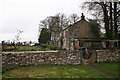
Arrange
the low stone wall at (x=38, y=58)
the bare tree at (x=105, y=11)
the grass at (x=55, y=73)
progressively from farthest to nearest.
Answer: the bare tree at (x=105, y=11)
the low stone wall at (x=38, y=58)
the grass at (x=55, y=73)

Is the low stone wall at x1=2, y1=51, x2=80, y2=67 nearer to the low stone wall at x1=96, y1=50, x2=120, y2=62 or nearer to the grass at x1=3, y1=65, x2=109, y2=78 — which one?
the grass at x1=3, y1=65, x2=109, y2=78

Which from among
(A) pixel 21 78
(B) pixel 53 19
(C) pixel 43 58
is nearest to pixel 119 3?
(C) pixel 43 58

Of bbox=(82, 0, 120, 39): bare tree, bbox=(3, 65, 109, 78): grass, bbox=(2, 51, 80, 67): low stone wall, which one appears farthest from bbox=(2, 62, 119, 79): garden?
bbox=(82, 0, 120, 39): bare tree

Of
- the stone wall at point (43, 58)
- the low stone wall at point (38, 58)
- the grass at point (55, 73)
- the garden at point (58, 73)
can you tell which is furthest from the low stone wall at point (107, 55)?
the grass at point (55, 73)

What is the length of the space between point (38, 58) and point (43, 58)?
0.47 m

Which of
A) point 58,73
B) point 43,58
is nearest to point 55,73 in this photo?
point 58,73

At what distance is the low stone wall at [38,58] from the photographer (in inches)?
617

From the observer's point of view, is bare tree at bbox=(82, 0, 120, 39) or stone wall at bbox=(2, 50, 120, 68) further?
bare tree at bbox=(82, 0, 120, 39)

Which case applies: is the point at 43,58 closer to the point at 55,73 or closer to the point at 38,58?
the point at 38,58

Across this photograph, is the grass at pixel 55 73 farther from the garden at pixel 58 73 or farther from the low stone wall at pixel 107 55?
the low stone wall at pixel 107 55

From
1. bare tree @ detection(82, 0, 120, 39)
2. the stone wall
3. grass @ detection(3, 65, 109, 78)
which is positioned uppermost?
bare tree @ detection(82, 0, 120, 39)

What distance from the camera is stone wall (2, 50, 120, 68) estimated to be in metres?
15.7

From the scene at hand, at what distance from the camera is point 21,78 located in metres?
11.0

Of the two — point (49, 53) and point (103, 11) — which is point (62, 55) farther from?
point (103, 11)
